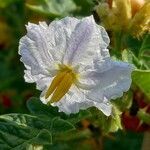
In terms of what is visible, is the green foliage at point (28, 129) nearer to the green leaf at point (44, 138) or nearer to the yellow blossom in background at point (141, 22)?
the green leaf at point (44, 138)

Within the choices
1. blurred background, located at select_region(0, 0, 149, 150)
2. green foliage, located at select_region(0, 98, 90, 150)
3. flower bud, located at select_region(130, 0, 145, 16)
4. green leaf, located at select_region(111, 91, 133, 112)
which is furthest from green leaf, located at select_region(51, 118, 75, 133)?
blurred background, located at select_region(0, 0, 149, 150)

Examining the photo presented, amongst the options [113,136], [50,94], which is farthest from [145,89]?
[113,136]

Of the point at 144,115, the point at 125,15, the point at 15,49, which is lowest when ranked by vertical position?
the point at 15,49

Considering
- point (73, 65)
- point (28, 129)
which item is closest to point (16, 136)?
point (28, 129)

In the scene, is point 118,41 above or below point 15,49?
above

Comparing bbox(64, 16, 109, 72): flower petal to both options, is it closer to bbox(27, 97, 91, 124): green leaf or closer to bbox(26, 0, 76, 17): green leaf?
bbox(27, 97, 91, 124): green leaf

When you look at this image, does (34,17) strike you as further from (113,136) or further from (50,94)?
(50,94)

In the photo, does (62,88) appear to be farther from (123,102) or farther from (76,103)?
(123,102)
